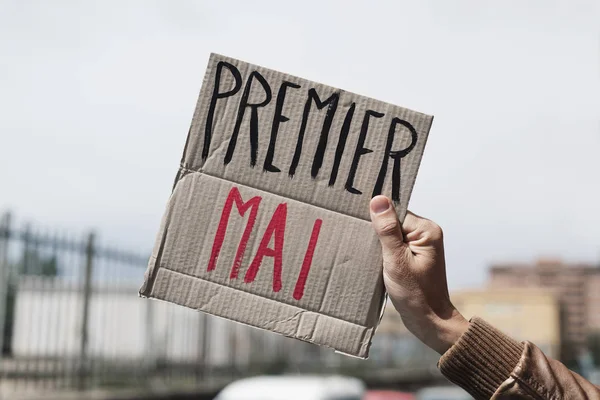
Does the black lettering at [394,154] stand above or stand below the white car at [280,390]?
above

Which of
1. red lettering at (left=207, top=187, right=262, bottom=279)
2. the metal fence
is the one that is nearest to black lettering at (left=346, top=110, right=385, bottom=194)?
red lettering at (left=207, top=187, right=262, bottom=279)

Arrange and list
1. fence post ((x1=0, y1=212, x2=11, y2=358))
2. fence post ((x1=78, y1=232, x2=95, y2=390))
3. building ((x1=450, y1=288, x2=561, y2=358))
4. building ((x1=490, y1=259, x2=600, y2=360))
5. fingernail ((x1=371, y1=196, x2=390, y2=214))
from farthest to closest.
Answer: building ((x1=490, y1=259, x2=600, y2=360)) → building ((x1=450, y1=288, x2=561, y2=358)) → fence post ((x1=78, y1=232, x2=95, y2=390)) → fence post ((x1=0, y1=212, x2=11, y2=358)) → fingernail ((x1=371, y1=196, x2=390, y2=214))

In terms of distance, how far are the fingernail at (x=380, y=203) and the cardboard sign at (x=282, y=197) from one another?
4 cm

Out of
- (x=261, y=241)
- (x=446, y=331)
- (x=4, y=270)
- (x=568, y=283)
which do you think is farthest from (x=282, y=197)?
(x=568, y=283)

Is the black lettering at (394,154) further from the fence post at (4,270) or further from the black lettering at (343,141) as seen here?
the fence post at (4,270)

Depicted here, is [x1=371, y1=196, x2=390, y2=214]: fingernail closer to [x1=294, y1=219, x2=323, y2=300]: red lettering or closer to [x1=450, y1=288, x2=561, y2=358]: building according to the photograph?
[x1=294, y1=219, x2=323, y2=300]: red lettering

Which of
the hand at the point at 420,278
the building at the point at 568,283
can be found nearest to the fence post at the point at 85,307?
the hand at the point at 420,278

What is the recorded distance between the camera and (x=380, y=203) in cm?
213

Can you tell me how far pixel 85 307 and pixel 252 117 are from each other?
7.94 m

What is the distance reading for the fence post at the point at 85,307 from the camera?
31.7ft

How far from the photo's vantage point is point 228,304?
85.2 inches

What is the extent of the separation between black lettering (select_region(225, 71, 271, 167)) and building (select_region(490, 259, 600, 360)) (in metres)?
162

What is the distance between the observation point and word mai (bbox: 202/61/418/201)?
2170 millimetres

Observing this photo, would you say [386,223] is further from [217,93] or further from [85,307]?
[85,307]
